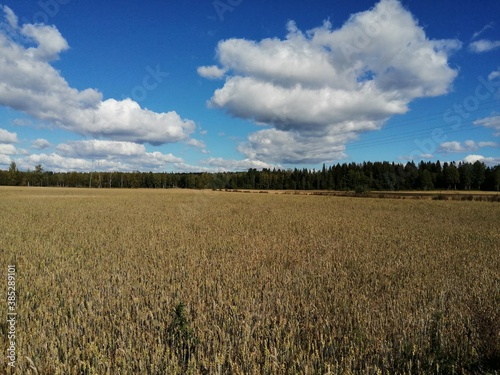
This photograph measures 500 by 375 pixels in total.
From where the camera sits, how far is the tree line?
4508 inches

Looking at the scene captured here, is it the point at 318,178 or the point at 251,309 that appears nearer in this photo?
the point at 251,309

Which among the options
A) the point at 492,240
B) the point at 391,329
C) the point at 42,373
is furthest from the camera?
the point at 492,240

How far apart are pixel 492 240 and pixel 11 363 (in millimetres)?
16704

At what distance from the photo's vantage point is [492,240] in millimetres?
13156

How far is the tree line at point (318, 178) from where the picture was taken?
4508 inches

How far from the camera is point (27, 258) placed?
28.5 feet

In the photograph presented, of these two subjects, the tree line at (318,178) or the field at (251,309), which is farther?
the tree line at (318,178)

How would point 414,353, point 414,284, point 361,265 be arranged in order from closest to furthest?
point 414,353 < point 414,284 < point 361,265

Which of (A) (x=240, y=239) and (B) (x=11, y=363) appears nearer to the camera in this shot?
(B) (x=11, y=363)

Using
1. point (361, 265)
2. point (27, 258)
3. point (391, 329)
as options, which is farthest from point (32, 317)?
point (361, 265)

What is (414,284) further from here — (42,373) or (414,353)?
(42,373)

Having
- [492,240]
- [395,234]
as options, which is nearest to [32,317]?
[395,234]

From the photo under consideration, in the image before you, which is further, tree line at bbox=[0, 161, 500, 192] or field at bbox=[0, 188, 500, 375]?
tree line at bbox=[0, 161, 500, 192]

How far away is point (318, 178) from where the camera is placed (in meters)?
144
